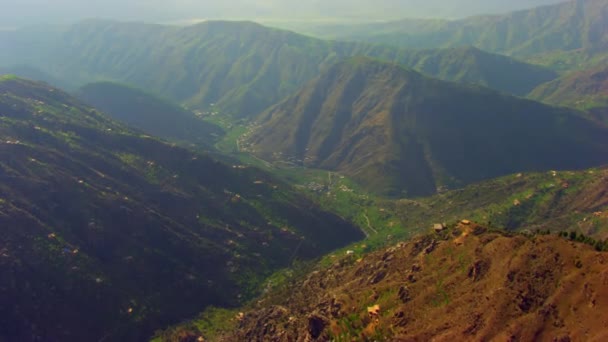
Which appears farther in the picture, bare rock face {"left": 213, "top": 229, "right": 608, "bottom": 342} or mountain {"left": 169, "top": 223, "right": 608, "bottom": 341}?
mountain {"left": 169, "top": 223, "right": 608, "bottom": 341}

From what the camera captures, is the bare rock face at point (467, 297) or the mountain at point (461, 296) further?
the mountain at point (461, 296)

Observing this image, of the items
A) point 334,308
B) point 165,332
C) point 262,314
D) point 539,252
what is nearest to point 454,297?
point 539,252

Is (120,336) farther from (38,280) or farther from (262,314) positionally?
(262,314)

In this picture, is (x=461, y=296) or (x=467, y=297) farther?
(x=461, y=296)

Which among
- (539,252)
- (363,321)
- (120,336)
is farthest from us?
(120,336)

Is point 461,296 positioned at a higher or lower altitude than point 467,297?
lower

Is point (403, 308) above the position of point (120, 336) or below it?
above

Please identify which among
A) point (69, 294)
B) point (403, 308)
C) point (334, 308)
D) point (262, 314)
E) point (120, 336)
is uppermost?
point (403, 308)

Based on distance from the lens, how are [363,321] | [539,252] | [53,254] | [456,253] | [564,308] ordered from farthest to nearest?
[53,254] → [456,253] → [363,321] → [539,252] → [564,308]
